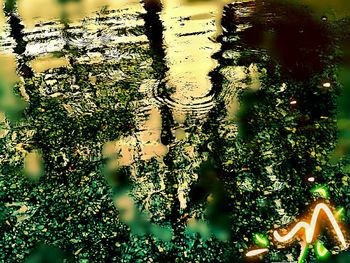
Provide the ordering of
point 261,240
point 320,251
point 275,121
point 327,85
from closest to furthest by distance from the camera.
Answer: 1. point 320,251
2. point 261,240
3. point 275,121
4. point 327,85

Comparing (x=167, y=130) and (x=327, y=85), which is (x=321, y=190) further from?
(x=327, y=85)

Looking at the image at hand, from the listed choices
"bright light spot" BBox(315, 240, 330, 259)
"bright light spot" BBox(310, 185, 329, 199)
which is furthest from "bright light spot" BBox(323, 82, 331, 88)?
"bright light spot" BBox(315, 240, 330, 259)

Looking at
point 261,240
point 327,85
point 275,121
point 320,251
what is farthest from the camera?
point 327,85

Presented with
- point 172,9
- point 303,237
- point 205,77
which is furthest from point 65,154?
point 172,9

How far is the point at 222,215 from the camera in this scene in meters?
3.46

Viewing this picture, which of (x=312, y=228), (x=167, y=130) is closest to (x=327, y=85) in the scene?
(x=167, y=130)

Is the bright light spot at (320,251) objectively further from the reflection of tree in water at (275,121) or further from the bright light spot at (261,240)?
the bright light spot at (261,240)

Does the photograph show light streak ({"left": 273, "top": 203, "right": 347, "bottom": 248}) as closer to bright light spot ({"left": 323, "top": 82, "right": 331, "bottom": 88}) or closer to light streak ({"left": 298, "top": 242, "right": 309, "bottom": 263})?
light streak ({"left": 298, "top": 242, "right": 309, "bottom": 263})

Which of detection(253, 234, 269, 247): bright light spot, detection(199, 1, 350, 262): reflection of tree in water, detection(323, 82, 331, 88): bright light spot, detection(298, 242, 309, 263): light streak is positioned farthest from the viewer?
detection(323, 82, 331, 88): bright light spot

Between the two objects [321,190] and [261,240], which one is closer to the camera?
[261,240]

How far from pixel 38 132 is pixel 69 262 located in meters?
1.79

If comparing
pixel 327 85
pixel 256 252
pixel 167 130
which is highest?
pixel 327 85

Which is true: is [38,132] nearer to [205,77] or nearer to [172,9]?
[205,77]

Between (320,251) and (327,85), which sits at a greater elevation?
(327,85)
